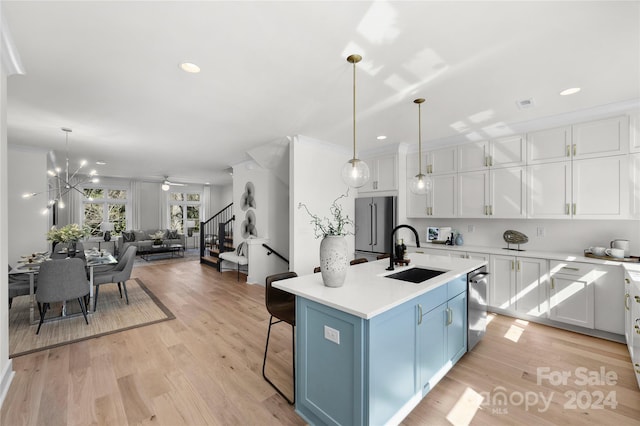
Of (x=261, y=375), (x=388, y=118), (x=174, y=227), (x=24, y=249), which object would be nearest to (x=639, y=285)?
(x=388, y=118)

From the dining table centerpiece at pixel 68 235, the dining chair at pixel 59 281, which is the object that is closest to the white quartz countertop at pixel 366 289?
the dining chair at pixel 59 281

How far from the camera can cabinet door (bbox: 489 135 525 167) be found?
3.75 metres

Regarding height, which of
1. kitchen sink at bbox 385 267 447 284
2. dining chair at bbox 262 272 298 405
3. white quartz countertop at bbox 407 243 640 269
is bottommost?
dining chair at bbox 262 272 298 405

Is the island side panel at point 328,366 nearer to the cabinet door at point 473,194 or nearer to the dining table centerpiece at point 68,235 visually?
the cabinet door at point 473,194

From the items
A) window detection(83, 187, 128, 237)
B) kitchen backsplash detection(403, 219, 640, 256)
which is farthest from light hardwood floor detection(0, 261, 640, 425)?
window detection(83, 187, 128, 237)

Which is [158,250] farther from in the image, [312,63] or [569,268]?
[569,268]

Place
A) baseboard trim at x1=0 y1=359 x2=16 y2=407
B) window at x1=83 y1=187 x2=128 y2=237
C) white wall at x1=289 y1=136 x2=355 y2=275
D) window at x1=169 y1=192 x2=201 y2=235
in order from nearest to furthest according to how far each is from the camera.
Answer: baseboard trim at x1=0 y1=359 x2=16 y2=407 < white wall at x1=289 y1=136 x2=355 y2=275 < window at x1=83 y1=187 x2=128 y2=237 < window at x1=169 y1=192 x2=201 y2=235

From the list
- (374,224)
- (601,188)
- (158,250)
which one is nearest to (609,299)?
(601,188)

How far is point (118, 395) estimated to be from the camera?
2.19 m

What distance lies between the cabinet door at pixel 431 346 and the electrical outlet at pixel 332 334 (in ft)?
2.19

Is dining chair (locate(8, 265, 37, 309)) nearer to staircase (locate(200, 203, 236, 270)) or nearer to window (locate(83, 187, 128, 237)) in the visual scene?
staircase (locate(200, 203, 236, 270))

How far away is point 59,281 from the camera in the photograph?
331 cm

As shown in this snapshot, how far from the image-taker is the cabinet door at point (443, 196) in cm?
438

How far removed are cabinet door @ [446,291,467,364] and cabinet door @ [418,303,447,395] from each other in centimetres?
9
